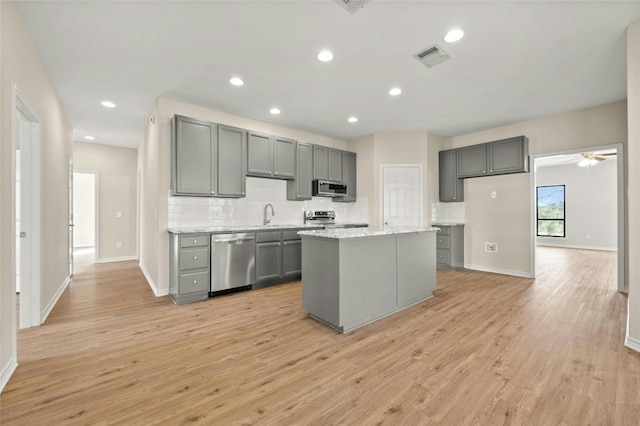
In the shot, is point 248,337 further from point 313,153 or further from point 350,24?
point 313,153

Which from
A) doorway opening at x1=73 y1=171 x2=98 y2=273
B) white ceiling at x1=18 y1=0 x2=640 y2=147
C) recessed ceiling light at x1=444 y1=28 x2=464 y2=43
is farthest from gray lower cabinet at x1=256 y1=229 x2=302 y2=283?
doorway opening at x1=73 y1=171 x2=98 y2=273

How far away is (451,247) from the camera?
18.1 feet

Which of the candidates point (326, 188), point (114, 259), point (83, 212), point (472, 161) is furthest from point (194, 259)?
point (83, 212)

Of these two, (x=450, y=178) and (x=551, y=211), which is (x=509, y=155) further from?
(x=551, y=211)

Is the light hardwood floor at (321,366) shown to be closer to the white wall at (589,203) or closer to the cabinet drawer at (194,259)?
the cabinet drawer at (194,259)

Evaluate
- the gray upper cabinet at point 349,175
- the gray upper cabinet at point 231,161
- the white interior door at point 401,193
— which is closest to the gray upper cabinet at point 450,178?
the white interior door at point 401,193

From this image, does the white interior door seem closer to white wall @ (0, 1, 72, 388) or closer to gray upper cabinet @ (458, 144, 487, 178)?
gray upper cabinet @ (458, 144, 487, 178)

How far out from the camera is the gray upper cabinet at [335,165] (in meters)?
5.67

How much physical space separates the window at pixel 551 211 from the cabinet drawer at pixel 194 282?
1078cm

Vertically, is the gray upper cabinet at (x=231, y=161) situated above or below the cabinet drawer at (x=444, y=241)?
above

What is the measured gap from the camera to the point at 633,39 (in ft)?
7.76

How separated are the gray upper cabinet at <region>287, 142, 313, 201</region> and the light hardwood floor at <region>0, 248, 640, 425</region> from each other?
2198 millimetres

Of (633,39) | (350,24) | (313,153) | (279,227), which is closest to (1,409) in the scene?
(279,227)

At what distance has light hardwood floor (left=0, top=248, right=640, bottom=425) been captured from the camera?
1592 mm
